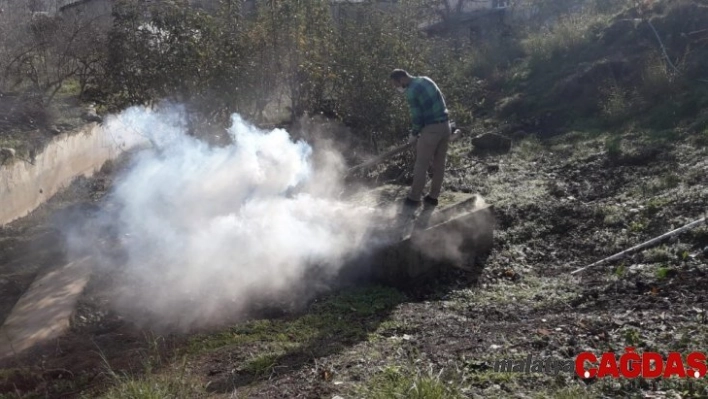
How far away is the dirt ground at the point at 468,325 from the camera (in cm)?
429

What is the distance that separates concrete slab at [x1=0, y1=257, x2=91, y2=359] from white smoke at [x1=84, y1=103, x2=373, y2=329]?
506 millimetres

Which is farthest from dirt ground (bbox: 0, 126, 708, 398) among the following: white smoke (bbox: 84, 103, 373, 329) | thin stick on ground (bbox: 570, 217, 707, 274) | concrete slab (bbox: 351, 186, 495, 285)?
white smoke (bbox: 84, 103, 373, 329)

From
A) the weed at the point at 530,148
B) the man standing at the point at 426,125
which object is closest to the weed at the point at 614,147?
the weed at the point at 530,148

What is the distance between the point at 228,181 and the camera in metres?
8.38

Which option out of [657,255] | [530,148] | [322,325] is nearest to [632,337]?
[657,255]

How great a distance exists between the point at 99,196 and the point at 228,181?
11.5 feet

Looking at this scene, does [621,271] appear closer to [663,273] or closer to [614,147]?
[663,273]

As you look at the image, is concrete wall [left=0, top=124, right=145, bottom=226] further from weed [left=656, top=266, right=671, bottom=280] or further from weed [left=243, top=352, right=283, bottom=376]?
weed [left=656, top=266, right=671, bottom=280]

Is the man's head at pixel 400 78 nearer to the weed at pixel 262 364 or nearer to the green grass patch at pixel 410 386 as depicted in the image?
the weed at pixel 262 364

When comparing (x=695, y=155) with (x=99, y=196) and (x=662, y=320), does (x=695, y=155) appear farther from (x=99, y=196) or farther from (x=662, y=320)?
(x=99, y=196)

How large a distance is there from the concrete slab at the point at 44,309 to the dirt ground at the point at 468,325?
17 centimetres

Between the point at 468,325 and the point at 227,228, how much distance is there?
3.34 m

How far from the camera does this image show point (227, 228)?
7.38m

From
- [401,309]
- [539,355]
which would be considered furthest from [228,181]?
[539,355]
